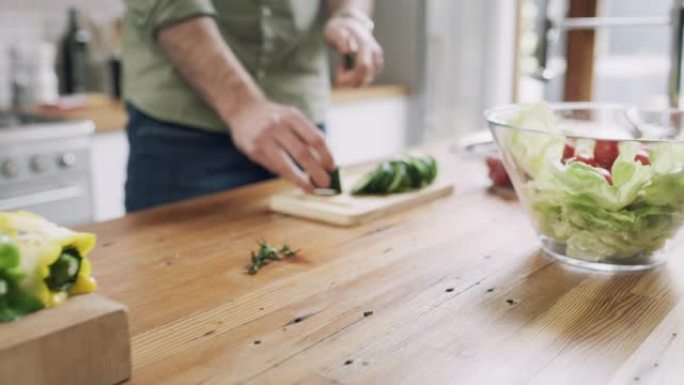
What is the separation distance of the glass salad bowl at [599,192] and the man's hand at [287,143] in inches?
10.6

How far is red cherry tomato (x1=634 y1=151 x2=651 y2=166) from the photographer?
28.5 inches

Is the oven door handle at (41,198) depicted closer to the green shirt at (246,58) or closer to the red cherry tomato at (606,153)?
the green shirt at (246,58)

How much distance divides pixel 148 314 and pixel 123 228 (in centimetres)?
32

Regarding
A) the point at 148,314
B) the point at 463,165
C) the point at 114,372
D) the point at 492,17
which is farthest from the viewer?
the point at 492,17

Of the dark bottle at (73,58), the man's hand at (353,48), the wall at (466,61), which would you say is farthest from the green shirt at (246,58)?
the wall at (466,61)

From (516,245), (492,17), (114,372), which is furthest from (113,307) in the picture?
(492,17)

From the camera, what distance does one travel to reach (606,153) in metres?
0.77

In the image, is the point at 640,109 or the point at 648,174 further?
the point at 640,109

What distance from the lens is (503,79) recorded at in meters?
3.03

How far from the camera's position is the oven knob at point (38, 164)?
1.81 m

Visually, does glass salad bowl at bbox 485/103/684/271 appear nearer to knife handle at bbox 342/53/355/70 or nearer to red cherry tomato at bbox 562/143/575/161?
red cherry tomato at bbox 562/143/575/161

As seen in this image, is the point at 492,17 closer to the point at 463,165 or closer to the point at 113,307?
the point at 463,165

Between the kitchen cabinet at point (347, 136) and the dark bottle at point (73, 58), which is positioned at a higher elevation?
the dark bottle at point (73, 58)

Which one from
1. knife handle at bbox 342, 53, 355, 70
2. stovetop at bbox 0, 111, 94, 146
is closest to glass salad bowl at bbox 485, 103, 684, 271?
knife handle at bbox 342, 53, 355, 70
